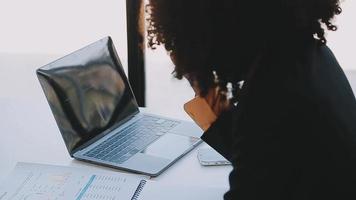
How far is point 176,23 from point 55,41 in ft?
5.37

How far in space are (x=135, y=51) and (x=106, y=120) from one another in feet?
1.46

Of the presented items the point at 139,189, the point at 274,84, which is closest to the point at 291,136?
the point at 274,84

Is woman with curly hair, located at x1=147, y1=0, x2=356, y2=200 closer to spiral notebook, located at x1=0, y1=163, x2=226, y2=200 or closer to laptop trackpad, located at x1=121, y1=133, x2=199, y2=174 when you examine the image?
spiral notebook, located at x1=0, y1=163, x2=226, y2=200

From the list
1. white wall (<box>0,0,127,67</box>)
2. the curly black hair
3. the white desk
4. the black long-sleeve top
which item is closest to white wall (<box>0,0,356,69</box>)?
white wall (<box>0,0,127,67</box>)

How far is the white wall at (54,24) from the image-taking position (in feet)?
7.17

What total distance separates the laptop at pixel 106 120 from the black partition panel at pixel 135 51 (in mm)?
260

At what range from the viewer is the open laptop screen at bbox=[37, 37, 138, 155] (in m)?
1.16

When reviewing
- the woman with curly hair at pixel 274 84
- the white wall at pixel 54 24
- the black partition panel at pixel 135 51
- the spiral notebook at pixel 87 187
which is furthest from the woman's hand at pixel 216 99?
the white wall at pixel 54 24

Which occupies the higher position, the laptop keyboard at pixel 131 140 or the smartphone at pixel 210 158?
the laptop keyboard at pixel 131 140

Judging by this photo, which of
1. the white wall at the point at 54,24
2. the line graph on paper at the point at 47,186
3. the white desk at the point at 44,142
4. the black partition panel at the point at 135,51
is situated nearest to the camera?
the line graph on paper at the point at 47,186

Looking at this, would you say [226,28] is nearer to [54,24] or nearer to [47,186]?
[47,186]

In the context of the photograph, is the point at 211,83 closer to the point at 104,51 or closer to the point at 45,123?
the point at 104,51

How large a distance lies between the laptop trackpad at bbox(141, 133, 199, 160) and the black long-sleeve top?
1.36ft

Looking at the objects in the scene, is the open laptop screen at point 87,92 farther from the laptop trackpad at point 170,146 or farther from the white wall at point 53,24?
the white wall at point 53,24
